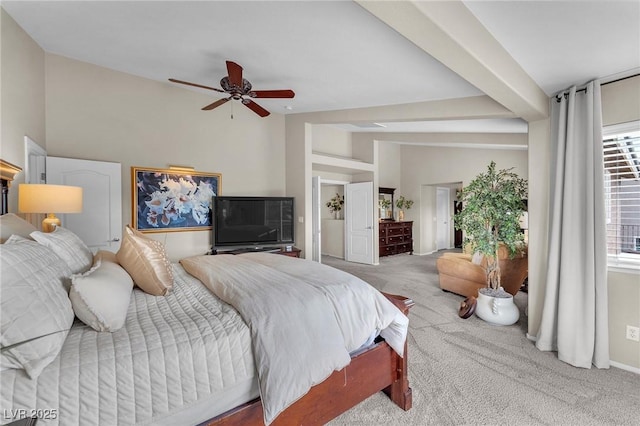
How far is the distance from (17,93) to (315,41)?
2496mm

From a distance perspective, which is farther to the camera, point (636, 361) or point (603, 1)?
point (636, 361)

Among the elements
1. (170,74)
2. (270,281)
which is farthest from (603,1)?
(170,74)

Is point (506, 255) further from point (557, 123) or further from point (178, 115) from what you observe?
point (178, 115)

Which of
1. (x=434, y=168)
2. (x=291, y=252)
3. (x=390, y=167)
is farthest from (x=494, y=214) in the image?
(x=390, y=167)

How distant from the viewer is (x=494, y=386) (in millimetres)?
→ 2107

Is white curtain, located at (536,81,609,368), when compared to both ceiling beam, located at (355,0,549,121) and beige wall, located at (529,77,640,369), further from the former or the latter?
ceiling beam, located at (355,0,549,121)

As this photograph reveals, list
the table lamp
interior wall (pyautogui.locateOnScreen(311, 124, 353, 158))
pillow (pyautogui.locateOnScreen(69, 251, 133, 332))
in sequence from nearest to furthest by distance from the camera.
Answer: pillow (pyautogui.locateOnScreen(69, 251, 133, 332)) < the table lamp < interior wall (pyautogui.locateOnScreen(311, 124, 353, 158))

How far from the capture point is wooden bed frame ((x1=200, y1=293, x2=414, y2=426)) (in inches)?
52.1

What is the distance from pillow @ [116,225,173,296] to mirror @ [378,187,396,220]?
646cm

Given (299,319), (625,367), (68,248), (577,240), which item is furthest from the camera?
(577,240)

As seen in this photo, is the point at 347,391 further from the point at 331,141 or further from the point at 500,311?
the point at 331,141

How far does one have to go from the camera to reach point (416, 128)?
223 inches

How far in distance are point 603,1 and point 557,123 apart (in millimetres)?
1287

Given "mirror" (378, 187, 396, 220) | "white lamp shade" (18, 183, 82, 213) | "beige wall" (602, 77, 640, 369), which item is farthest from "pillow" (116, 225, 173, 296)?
"mirror" (378, 187, 396, 220)
